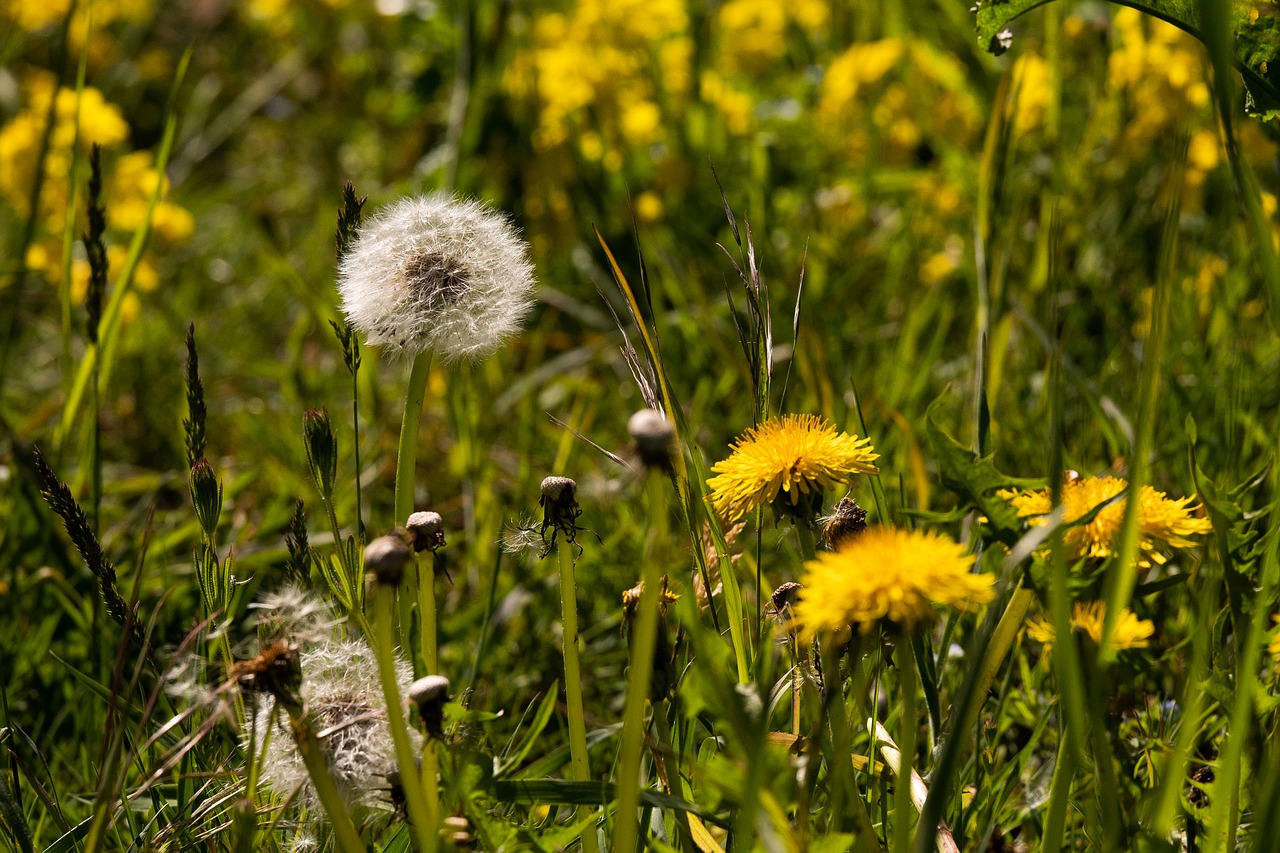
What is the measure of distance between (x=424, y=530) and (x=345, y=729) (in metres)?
0.20

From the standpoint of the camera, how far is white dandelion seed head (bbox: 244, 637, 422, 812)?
1.04m

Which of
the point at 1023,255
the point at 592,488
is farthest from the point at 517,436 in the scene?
the point at 1023,255

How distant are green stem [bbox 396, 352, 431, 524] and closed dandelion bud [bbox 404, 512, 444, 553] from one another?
0.09 meters

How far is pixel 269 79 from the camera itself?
5.36 metres

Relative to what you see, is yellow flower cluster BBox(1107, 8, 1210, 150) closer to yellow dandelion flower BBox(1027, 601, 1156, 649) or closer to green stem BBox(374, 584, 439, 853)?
yellow dandelion flower BBox(1027, 601, 1156, 649)

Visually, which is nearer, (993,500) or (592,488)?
(993,500)

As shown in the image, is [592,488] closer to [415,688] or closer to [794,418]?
[794,418]

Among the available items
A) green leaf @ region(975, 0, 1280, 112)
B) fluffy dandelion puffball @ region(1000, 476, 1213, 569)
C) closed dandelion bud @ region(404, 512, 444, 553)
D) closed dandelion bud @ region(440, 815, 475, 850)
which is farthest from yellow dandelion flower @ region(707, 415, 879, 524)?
green leaf @ region(975, 0, 1280, 112)

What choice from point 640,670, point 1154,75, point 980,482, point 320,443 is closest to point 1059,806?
point 980,482

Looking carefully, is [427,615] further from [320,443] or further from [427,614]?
[320,443]

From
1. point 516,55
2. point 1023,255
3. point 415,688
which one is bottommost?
point 1023,255

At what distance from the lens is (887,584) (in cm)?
86

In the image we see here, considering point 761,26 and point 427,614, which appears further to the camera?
point 761,26

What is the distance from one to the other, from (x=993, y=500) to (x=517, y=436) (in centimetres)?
178
